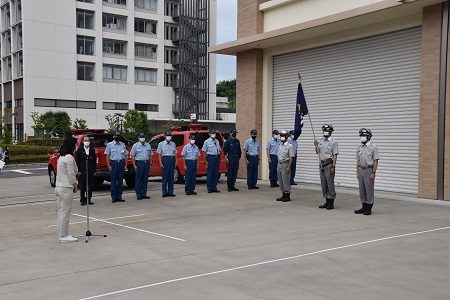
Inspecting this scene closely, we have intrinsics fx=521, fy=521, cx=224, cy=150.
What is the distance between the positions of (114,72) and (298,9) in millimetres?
45557

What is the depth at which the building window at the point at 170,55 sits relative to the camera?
214ft

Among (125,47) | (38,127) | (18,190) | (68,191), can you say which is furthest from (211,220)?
(125,47)

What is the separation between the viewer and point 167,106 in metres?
64.9

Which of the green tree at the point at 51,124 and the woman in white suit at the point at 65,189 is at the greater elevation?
the green tree at the point at 51,124

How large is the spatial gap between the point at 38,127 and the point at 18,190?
35206mm

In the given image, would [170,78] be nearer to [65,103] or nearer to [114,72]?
[114,72]

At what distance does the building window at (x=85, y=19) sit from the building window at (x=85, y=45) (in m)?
1.30

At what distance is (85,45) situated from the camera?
58812mm

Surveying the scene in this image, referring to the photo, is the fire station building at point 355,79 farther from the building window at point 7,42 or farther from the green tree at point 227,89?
the green tree at point 227,89

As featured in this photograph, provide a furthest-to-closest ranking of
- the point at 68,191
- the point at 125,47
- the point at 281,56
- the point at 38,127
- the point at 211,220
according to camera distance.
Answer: the point at 125,47
the point at 38,127
the point at 281,56
the point at 211,220
the point at 68,191

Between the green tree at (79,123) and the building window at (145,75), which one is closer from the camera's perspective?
the green tree at (79,123)

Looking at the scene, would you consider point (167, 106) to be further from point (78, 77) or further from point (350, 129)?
point (350, 129)

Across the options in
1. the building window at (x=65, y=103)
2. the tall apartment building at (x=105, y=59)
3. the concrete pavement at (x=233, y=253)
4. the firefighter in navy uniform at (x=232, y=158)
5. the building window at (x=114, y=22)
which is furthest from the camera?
the building window at (x=114, y=22)

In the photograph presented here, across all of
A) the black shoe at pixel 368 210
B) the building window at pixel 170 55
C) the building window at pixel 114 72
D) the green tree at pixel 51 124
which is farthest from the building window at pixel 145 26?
the black shoe at pixel 368 210
